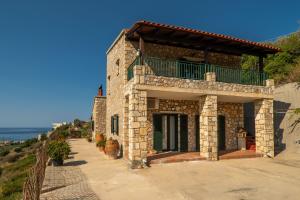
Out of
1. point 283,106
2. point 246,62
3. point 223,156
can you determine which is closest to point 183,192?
point 223,156

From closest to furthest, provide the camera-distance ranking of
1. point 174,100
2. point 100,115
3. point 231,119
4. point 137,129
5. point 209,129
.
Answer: point 137,129 → point 209,129 → point 174,100 → point 231,119 → point 100,115

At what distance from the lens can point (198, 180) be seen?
779 cm

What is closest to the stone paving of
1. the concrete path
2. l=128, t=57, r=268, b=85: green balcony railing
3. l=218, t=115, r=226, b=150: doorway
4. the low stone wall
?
the concrete path

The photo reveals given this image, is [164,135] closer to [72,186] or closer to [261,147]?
[261,147]

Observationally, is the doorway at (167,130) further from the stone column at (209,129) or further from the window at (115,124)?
the window at (115,124)

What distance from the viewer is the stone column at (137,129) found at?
9.63 meters

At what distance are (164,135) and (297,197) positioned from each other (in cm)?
784

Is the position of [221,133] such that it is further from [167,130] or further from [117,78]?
[117,78]

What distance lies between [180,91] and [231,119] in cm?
549

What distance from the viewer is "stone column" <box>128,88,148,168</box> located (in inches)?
379

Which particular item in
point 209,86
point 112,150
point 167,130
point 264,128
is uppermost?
point 209,86

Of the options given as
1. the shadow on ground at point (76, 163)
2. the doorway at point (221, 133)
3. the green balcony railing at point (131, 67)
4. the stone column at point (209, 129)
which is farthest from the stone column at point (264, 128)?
the shadow on ground at point (76, 163)

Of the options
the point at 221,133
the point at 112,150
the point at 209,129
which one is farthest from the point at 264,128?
the point at 112,150

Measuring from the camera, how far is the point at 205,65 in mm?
11680
